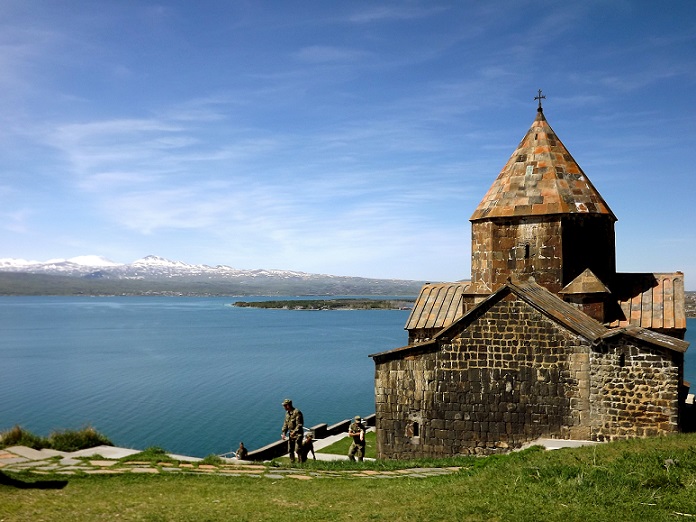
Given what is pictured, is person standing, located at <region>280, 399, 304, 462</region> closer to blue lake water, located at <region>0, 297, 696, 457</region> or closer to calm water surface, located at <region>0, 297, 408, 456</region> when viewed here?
calm water surface, located at <region>0, 297, 408, 456</region>

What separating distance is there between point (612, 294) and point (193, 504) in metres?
9.55

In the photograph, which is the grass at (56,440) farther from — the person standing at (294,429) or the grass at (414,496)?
the person standing at (294,429)

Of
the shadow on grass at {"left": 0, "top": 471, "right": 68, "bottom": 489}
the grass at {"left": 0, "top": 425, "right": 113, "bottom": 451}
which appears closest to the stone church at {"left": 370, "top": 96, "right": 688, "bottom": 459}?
the grass at {"left": 0, "top": 425, "right": 113, "bottom": 451}

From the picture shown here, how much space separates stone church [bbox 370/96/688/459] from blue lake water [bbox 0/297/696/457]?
10990 mm

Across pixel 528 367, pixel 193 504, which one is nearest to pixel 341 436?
pixel 528 367

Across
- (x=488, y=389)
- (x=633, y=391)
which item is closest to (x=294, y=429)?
(x=488, y=389)

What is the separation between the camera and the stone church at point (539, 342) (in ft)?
30.7

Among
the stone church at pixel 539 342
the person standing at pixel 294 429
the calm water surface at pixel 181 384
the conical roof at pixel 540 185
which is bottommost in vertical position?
the calm water surface at pixel 181 384

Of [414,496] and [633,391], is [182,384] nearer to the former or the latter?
[633,391]

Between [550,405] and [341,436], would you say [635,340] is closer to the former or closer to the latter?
[550,405]

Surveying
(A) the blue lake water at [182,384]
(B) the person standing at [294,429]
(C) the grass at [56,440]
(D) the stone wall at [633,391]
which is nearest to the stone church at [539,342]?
(D) the stone wall at [633,391]

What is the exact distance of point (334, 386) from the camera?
32.5 metres

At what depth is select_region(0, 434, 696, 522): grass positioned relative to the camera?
5078 millimetres

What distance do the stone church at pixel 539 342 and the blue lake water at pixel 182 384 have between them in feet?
36.1
